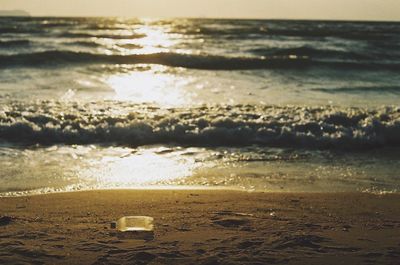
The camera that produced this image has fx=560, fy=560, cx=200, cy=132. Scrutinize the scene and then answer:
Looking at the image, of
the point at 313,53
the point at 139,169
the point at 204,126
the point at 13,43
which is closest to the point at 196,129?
the point at 204,126

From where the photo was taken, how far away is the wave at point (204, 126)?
8891 millimetres

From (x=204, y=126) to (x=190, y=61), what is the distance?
13193 mm

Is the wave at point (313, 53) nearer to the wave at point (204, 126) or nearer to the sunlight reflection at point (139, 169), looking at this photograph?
the wave at point (204, 126)

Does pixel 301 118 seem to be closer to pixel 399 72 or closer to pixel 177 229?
pixel 177 229

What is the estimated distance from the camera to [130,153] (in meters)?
8.03

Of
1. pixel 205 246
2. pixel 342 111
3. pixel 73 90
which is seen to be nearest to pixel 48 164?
pixel 205 246

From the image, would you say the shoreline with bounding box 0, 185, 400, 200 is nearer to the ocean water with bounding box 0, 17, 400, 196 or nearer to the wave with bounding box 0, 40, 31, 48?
the ocean water with bounding box 0, 17, 400, 196

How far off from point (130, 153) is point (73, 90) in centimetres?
607

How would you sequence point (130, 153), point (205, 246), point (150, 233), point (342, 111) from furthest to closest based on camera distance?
point (342, 111) < point (130, 153) < point (150, 233) < point (205, 246)

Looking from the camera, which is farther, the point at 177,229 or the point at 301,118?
the point at 301,118

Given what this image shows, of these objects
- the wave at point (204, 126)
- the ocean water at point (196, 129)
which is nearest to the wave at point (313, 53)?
the ocean water at point (196, 129)

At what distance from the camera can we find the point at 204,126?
31.1ft

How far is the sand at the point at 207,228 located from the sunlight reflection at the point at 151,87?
6.53 m

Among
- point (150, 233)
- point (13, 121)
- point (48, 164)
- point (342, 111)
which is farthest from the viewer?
point (342, 111)
